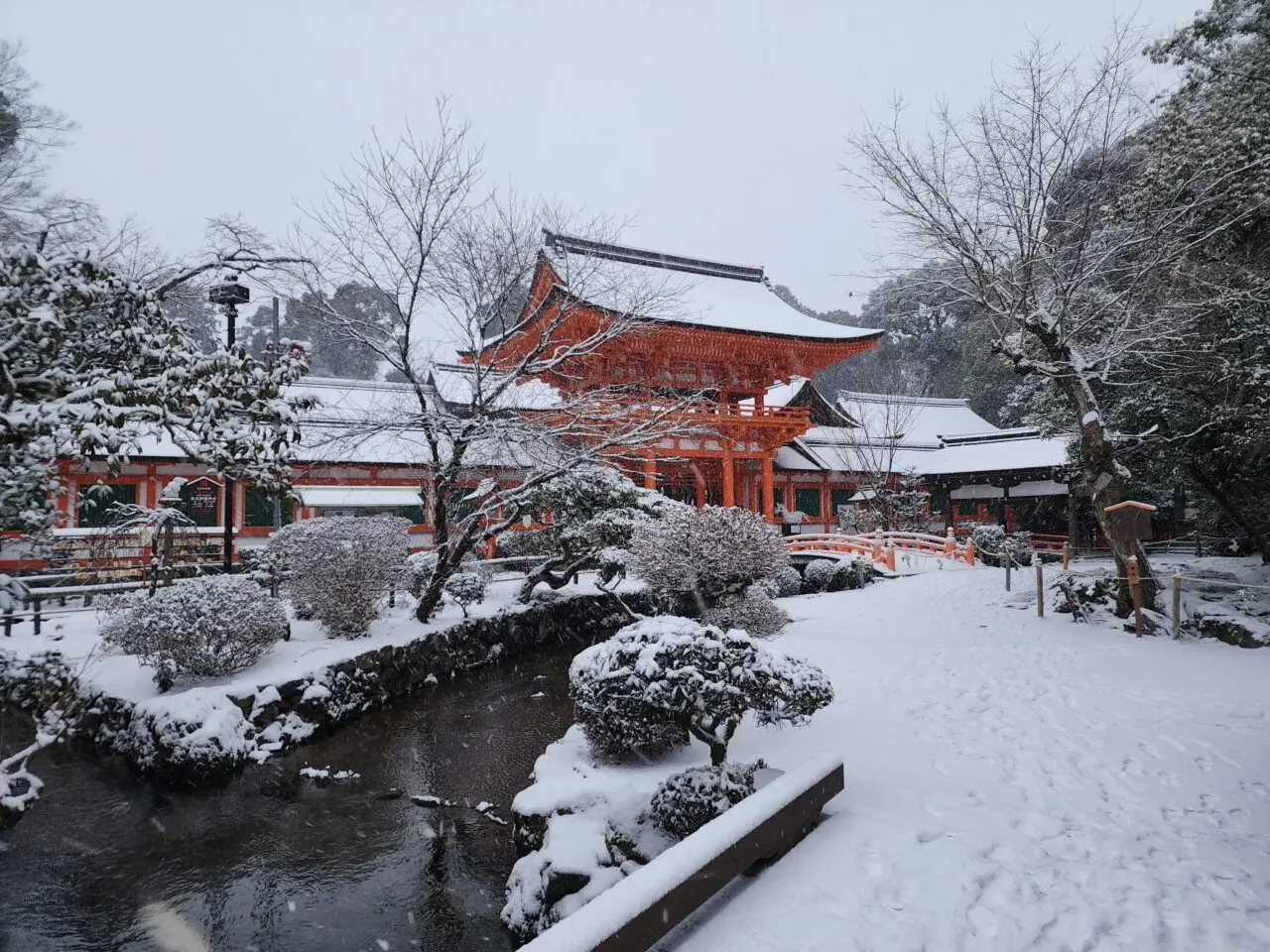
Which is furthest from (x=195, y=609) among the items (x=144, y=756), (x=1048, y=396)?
(x=1048, y=396)

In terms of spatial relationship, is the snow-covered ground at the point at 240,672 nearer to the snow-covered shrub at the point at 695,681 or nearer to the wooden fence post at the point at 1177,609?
the snow-covered shrub at the point at 695,681

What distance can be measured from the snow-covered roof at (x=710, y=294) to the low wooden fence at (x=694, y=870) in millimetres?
9152

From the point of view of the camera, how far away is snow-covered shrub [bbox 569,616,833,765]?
419cm

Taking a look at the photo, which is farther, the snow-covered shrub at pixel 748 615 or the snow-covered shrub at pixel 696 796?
the snow-covered shrub at pixel 748 615

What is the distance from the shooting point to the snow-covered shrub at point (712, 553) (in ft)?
28.2

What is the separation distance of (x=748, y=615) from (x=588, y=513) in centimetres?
402

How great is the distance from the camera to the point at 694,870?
9.11ft

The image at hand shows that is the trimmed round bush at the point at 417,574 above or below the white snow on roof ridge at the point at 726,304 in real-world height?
below

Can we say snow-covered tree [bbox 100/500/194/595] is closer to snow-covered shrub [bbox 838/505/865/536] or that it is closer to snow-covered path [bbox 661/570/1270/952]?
snow-covered path [bbox 661/570/1270/952]

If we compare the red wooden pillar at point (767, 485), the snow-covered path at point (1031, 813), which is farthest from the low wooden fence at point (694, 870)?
the red wooden pillar at point (767, 485)

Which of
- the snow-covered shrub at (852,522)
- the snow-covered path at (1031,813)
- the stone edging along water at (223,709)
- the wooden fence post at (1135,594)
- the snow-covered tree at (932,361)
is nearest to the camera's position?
the snow-covered path at (1031,813)

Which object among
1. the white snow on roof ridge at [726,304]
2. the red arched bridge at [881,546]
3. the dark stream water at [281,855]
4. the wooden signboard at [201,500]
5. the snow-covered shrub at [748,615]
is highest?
the white snow on roof ridge at [726,304]

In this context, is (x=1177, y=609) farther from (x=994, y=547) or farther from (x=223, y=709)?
(x=223, y=709)

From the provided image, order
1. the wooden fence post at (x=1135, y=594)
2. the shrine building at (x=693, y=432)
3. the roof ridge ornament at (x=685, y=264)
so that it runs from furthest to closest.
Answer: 1. the roof ridge ornament at (x=685, y=264)
2. the shrine building at (x=693, y=432)
3. the wooden fence post at (x=1135, y=594)
